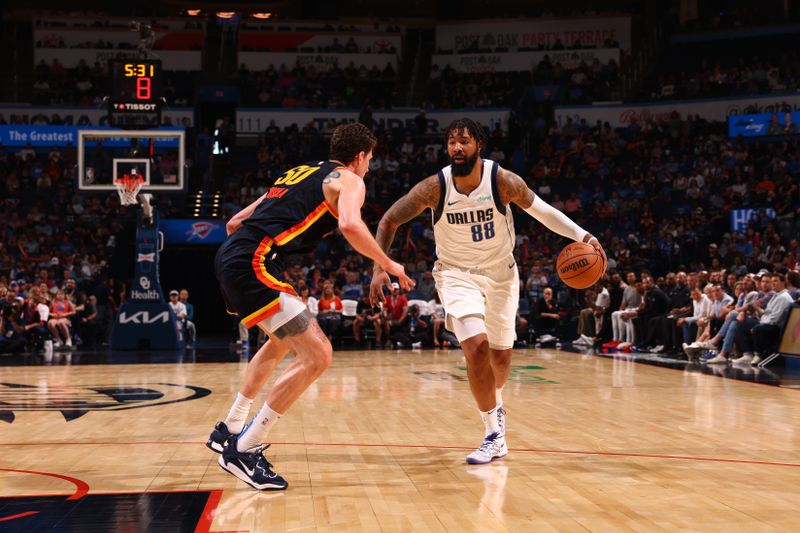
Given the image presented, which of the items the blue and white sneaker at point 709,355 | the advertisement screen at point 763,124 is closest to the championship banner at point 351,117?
the advertisement screen at point 763,124

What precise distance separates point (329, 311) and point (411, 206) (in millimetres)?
13562

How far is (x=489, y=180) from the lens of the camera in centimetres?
632

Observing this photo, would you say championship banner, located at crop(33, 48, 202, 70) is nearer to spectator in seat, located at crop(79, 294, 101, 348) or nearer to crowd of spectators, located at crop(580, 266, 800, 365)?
spectator in seat, located at crop(79, 294, 101, 348)

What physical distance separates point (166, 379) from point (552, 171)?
1837 cm

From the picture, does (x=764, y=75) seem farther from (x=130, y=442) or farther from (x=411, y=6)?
(x=130, y=442)

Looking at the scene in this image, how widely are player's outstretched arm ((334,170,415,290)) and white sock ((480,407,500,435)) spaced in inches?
56.9

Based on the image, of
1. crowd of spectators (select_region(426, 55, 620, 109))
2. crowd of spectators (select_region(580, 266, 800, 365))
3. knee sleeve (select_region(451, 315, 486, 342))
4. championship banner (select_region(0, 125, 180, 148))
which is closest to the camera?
knee sleeve (select_region(451, 315, 486, 342))

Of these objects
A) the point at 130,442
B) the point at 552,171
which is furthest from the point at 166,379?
the point at 552,171

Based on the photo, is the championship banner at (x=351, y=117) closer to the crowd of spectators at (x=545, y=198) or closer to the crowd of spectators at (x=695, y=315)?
the crowd of spectators at (x=545, y=198)

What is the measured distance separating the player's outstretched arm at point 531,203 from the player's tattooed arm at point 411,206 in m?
0.47

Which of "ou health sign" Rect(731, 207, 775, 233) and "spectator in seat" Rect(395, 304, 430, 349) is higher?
"ou health sign" Rect(731, 207, 775, 233)

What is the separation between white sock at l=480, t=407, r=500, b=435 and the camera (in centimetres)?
615

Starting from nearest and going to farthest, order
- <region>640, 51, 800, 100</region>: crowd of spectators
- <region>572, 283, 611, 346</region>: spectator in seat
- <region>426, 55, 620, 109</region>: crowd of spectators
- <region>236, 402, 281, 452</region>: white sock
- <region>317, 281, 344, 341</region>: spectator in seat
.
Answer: <region>236, 402, 281, 452</region>: white sock
<region>572, 283, 611, 346</region>: spectator in seat
<region>317, 281, 344, 341</region>: spectator in seat
<region>640, 51, 800, 100</region>: crowd of spectators
<region>426, 55, 620, 109</region>: crowd of spectators

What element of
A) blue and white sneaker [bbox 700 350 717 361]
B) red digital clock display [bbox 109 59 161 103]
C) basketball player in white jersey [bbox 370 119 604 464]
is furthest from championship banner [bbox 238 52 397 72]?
basketball player in white jersey [bbox 370 119 604 464]
